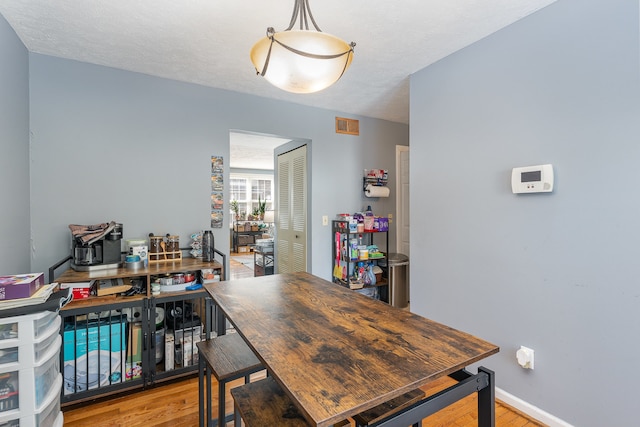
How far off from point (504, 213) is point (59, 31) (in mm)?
3136

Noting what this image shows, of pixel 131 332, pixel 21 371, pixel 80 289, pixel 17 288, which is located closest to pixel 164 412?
pixel 131 332

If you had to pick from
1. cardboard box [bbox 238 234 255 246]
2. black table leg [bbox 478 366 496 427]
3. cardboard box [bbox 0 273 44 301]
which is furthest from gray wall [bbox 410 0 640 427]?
cardboard box [bbox 238 234 255 246]

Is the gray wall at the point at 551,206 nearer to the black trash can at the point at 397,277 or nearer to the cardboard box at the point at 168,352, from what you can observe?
the black trash can at the point at 397,277

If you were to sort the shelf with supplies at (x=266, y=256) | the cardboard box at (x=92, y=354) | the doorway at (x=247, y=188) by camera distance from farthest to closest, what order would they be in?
the doorway at (x=247, y=188) → the shelf with supplies at (x=266, y=256) → the cardboard box at (x=92, y=354)

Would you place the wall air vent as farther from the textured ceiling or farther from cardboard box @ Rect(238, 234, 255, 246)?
cardboard box @ Rect(238, 234, 255, 246)

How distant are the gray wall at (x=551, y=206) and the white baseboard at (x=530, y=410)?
0.05m

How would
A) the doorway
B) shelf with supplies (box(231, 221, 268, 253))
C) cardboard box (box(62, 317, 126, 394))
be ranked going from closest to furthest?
1. cardboard box (box(62, 317, 126, 394))
2. the doorway
3. shelf with supplies (box(231, 221, 268, 253))

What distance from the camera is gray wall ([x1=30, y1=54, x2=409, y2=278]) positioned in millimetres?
2293

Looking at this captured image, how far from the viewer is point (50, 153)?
90.5 inches

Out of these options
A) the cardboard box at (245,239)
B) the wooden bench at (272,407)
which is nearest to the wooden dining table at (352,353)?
the wooden bench at (272,407)

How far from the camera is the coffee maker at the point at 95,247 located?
7.05ft

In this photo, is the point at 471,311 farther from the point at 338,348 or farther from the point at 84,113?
the point at 84,113

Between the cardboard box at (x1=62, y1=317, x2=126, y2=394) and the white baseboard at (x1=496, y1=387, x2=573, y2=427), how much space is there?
2.61 m

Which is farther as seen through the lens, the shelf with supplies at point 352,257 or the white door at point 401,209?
the white door at point 401,209
